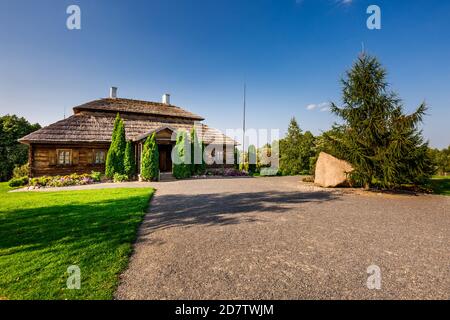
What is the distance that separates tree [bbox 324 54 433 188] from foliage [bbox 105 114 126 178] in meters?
15.8

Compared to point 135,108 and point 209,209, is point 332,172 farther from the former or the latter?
point 135,108

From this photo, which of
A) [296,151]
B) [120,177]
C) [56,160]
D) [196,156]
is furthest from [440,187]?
[56,160]

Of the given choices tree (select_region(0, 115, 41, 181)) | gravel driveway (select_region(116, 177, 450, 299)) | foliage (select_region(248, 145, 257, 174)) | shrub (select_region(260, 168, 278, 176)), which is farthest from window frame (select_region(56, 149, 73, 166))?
tree (select_region(0, 115, 41, 181))

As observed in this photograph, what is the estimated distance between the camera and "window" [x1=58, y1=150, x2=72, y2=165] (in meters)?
18.8

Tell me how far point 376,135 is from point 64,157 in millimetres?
23624

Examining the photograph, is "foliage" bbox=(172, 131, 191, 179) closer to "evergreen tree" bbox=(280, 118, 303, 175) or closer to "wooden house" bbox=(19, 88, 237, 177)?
"wooden house" bbox=(19, 88, 237, 177)

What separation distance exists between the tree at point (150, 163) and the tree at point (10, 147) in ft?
104

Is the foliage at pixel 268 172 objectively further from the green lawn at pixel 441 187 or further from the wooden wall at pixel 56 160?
the wooden wall at pixel 56 160

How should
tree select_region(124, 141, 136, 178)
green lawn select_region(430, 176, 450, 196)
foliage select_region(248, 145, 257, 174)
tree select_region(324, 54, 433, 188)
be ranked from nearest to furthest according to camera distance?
tree select_region(324, 54, 433, 188) → green lawn select_region(430, 176, 450, 196) → tree select_region(124, 141, 136, 178) → foliage select_region(248, 145, 257, 174)

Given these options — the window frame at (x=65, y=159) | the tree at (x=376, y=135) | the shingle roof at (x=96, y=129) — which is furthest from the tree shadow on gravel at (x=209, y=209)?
the window frame at (x=65, y=159)

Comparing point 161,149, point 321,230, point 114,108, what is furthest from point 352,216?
point 114,108

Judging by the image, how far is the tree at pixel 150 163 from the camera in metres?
17.2

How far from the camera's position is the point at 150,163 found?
17.3 metres
